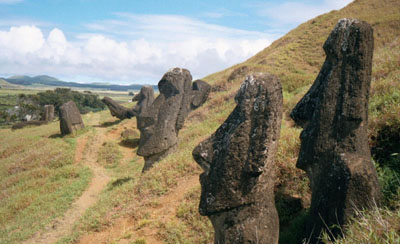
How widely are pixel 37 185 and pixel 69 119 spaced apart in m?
8.30

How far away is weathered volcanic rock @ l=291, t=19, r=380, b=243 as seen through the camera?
428 cm

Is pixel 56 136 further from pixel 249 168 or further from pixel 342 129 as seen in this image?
pixel 342 129

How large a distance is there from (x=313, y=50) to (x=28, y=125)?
28.8 metres

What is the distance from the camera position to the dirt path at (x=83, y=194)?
31.4 ft

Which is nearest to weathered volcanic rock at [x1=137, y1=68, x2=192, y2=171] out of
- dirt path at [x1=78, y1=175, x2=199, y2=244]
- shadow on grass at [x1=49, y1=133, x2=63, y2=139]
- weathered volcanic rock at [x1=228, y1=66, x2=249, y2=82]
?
dirt path at [x1=78, y1=175, x2=199, y2=244]

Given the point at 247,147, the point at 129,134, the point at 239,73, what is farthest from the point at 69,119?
the point at 247,147

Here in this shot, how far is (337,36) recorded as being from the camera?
14.9ft

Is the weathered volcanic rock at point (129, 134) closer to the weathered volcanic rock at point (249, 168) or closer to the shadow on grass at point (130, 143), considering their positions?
the shadow on grass at point (130, 143)

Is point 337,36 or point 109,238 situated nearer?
point 337,36

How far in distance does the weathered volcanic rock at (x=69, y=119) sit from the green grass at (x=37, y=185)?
90cm

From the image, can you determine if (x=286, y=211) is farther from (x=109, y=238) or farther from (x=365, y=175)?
(x=109, y=238)

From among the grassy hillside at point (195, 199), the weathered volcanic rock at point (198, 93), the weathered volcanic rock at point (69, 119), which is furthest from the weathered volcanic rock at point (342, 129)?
the weathered volcanic rock at point (69, 119)

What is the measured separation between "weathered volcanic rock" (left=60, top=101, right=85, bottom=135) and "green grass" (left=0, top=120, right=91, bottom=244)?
35.5 inches

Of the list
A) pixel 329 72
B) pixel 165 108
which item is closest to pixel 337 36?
pixel 329 72
